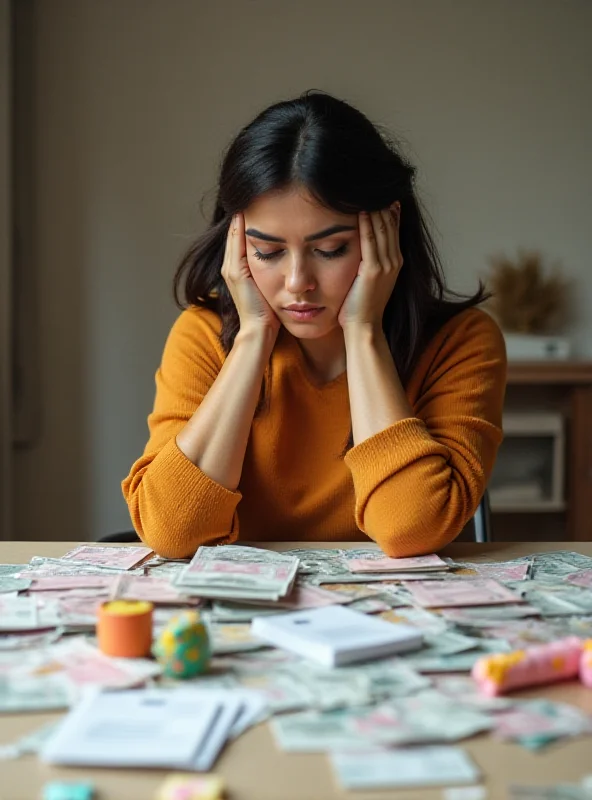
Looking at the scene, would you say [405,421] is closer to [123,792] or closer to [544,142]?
[123,792]

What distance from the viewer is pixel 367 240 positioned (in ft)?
5.47

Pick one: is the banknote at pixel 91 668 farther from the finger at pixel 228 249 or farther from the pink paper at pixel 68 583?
the finger at pixel 228 249

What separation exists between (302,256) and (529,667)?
0.85 m

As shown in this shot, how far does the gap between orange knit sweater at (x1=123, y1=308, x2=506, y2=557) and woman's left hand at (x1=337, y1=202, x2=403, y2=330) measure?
14 cm

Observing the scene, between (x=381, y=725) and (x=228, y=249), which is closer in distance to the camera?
(x=381, y=725)

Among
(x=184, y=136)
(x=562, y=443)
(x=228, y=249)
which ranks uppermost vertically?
(x=184, y=136)

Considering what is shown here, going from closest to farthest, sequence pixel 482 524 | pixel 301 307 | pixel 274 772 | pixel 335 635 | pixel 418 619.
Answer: pixel 274 772
pixel 335 635
pixel 418 619
pixel 301 307
pixel 482 524

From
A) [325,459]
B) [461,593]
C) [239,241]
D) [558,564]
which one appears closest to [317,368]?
[325,459]

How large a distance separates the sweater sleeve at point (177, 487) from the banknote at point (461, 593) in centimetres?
39

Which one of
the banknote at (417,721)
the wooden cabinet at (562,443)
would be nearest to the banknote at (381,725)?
the banknote at (417,721)

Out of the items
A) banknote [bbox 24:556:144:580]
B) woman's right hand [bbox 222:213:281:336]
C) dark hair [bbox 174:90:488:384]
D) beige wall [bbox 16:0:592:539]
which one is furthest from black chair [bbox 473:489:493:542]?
beige wall [bbox 16:0:592:539]

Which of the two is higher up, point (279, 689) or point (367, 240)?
point (367, 240)

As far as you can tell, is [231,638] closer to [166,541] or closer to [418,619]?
[418,619]

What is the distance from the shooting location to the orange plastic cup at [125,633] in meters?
0.95
